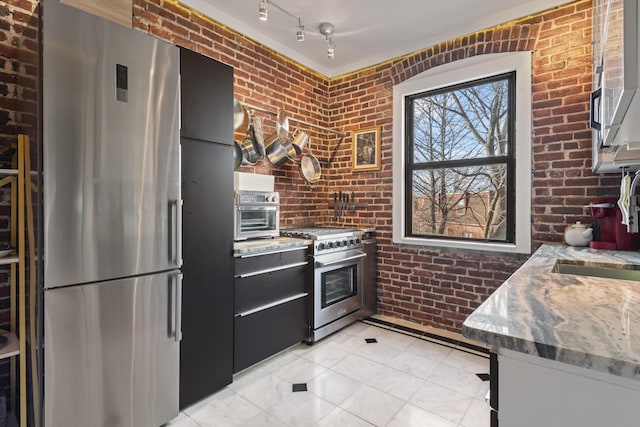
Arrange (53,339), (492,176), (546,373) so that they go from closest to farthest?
(546,373)
(53,339)
(492,176)

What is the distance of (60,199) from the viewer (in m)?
1.48

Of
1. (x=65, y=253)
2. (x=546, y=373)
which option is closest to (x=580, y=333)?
(x=546, y=373)

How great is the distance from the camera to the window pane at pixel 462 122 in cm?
297

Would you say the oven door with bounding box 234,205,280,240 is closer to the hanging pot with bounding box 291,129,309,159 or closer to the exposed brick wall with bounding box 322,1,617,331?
the hanging pot with bounding box 291,129,309,159

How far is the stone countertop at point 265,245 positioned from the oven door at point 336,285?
250 mm

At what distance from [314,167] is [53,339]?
2702 mm

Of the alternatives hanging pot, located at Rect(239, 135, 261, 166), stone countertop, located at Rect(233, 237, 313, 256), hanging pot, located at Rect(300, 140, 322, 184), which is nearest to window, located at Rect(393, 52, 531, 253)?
hanging pot, located at Rect(300, 140, 322, 184)

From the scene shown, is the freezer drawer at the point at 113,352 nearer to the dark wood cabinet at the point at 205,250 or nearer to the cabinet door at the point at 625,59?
the dark wood cabinet at the point at 205,250

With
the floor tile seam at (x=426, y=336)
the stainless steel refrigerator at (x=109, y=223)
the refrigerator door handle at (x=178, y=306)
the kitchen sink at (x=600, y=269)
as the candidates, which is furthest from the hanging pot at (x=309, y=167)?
the kitchen sink at (x=600, y=269)

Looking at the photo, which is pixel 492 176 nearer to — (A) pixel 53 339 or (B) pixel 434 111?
(B) pixel 434 111

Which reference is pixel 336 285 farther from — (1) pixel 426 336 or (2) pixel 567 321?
(2) pixel 567 321

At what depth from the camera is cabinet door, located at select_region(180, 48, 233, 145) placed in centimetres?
197

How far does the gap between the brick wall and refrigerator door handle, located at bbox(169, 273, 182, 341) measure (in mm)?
1551

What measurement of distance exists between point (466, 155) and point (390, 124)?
2.86 ft
